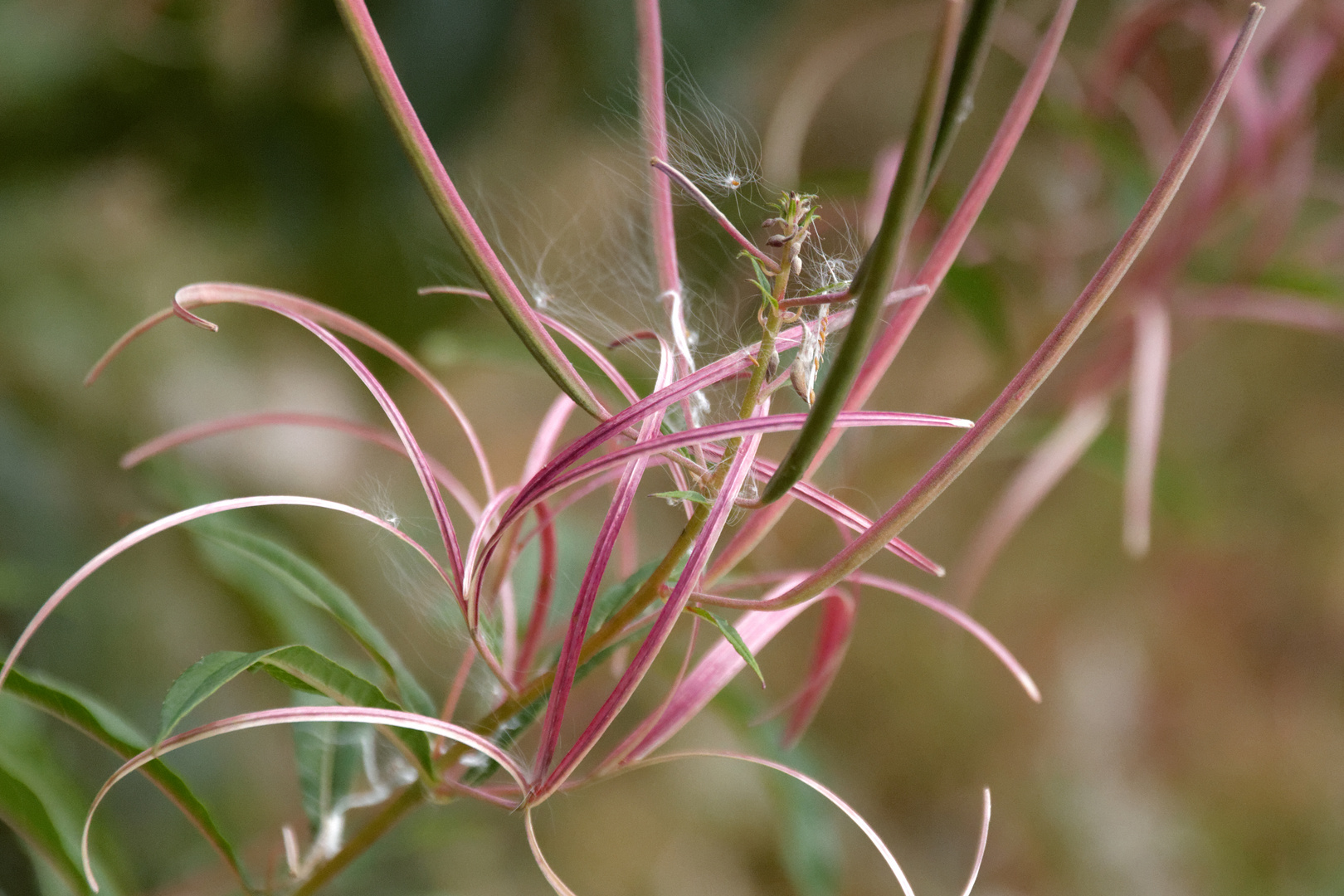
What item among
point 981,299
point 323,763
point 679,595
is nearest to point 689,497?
point 679,595

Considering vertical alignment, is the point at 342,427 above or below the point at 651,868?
above

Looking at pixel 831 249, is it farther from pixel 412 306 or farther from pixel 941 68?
pixel 412 306

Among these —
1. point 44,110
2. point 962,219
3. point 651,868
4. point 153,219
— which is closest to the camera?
point 962,219

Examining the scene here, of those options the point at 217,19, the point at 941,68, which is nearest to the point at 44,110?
the point at 217,19

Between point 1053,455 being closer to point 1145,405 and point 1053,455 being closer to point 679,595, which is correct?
point 1145,405

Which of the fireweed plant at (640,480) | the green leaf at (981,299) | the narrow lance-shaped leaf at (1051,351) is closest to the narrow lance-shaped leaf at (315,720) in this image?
the fireweed plant at (640,480)

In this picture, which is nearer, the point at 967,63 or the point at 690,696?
the point at 967,63

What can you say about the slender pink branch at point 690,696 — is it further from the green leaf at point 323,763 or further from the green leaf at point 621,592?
the green leaf at point 323,763
